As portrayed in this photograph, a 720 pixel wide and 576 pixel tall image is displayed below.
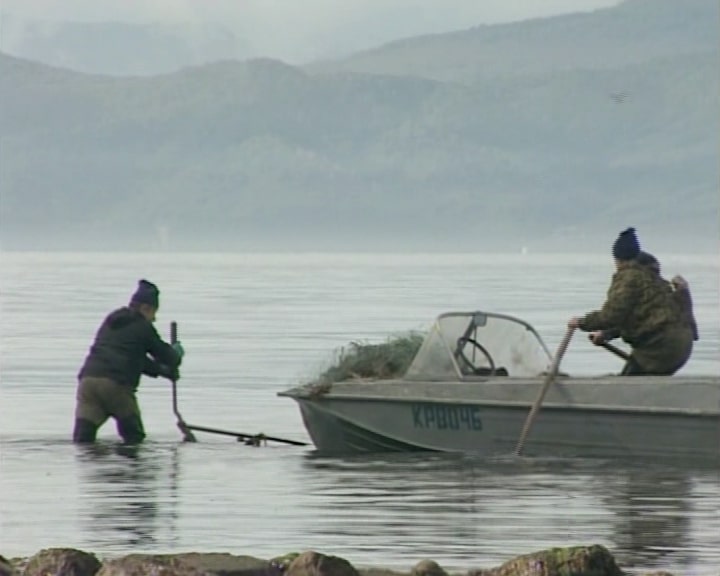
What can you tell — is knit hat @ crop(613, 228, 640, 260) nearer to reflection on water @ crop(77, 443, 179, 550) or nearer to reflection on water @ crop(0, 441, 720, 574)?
reflection on water @ crop(0, 441, 720, 574)

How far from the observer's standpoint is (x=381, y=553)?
1305cm

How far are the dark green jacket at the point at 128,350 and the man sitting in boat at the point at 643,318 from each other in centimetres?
380

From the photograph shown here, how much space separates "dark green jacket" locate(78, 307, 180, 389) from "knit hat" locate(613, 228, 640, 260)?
3.92 m

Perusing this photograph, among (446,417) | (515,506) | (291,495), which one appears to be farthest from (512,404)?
(515,506)

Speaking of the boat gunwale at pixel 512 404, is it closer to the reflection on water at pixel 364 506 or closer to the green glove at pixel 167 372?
the reflection on water at pixel 364 506

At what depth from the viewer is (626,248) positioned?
18.4 m

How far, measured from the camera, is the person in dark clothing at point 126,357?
20594mm

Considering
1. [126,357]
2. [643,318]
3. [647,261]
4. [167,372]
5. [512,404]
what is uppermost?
[647,261]

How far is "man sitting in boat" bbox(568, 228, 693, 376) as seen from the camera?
18328mm

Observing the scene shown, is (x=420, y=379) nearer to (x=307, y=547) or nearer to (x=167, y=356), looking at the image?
(x=167, y=356)

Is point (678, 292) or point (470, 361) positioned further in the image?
point (470, 361)

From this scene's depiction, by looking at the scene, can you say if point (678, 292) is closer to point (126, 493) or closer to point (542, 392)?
point (542, 392)

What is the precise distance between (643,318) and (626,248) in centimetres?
50

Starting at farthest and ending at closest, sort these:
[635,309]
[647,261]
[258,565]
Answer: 1. [647,261]
2. [635,309]
3. [258,565]
